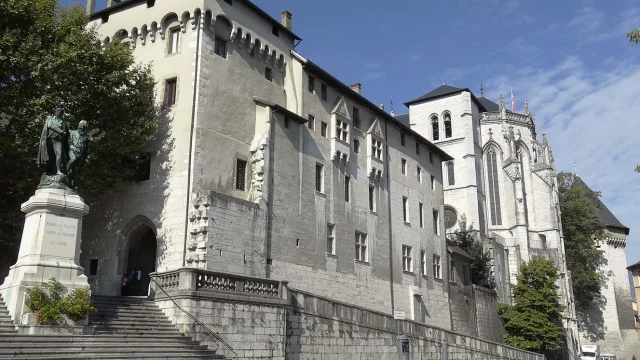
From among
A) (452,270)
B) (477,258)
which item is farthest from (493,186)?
(452,270)

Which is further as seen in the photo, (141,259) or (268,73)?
(268,73)

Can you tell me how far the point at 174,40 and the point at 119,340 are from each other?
17158 millimetres

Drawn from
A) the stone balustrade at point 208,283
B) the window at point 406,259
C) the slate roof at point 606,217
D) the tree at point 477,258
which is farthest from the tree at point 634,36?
the slate roof at point 606,217

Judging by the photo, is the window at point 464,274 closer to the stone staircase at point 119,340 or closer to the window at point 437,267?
the window at point 437,267

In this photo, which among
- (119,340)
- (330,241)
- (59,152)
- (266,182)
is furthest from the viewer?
(330,241)

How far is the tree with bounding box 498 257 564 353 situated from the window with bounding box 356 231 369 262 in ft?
60.8

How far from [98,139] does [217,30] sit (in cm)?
822

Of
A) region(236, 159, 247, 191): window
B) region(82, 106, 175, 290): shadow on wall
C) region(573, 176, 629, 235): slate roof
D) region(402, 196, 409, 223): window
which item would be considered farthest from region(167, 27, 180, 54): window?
region(573, 176, 629, 235): slate roof

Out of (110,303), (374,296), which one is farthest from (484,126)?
(110,303)

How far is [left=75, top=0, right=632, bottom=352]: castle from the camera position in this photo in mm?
26500

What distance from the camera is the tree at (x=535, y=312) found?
148 feet

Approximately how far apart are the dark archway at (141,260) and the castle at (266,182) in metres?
0.07

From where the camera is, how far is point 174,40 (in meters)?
29.1

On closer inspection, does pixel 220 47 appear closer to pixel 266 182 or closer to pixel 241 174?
pixel 241 174
